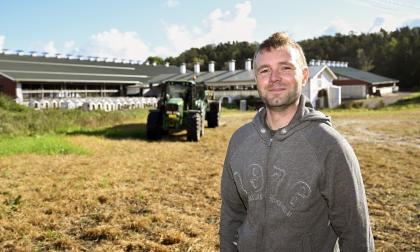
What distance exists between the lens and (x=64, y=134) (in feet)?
46.6

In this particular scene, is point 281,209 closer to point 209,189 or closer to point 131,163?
point 209,189

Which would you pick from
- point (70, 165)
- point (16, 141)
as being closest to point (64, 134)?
point (16, 141)

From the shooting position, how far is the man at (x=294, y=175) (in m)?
1.78

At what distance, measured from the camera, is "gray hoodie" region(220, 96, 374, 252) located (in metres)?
1.77

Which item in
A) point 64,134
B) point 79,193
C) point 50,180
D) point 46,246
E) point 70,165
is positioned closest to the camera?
point 46,246

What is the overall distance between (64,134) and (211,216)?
405 inches

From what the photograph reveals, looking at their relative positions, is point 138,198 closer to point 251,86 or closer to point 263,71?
point 263,71

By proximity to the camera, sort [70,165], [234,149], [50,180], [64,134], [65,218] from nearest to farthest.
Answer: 1. [234,149]
2. [65,218]
3. [50,180]
4. [70,165]
5. [64,134]

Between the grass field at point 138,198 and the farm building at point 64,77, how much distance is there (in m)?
20.8

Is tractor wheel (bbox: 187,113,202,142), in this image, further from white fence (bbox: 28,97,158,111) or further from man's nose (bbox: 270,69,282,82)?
white fence (bbox: 28,97,158,111)

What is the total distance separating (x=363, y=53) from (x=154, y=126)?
73.7 m

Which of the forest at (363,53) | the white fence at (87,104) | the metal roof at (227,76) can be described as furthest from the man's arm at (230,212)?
the forest at (363,53)

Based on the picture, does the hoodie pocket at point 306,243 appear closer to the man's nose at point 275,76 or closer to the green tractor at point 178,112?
the man's nose at point 275,76

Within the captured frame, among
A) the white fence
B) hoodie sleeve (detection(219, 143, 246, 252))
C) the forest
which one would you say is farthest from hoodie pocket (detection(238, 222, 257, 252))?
the forest
